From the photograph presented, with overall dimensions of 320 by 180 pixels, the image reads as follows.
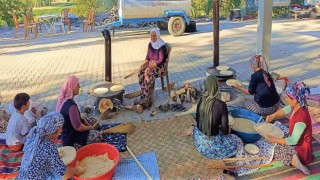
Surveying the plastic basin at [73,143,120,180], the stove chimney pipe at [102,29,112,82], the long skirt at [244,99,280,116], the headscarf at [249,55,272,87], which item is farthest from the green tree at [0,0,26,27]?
the long skirt at [244,99,280,116]

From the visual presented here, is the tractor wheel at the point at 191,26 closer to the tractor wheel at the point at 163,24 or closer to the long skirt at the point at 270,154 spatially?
the tractor wheel at the point at 163,24

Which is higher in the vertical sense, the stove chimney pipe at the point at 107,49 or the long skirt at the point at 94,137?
the stove chimney pipe at the point at 107,49

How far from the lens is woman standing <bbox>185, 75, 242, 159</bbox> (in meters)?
3.57

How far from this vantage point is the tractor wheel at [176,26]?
12.6 meters

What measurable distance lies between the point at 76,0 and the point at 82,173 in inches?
565

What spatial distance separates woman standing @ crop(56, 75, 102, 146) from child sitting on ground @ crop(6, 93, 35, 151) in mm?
415

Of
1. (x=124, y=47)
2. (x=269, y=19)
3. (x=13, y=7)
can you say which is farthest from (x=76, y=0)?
(x=269, y=19)

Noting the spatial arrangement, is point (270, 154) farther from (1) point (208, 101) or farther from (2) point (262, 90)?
(2) point (262, 90)

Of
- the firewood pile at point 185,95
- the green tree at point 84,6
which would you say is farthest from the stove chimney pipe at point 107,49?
the green tree at point 84,6

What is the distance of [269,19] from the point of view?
6.67 metres

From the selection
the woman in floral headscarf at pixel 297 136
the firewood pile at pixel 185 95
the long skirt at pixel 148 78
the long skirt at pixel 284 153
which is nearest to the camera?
the woman in floral headscarf at pixel 297 136

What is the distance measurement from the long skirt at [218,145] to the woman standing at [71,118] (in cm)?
144

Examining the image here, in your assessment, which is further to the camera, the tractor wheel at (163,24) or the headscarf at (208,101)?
the tractor wheel at (163,24)

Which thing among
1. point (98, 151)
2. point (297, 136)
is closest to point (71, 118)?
point (98, 151)
